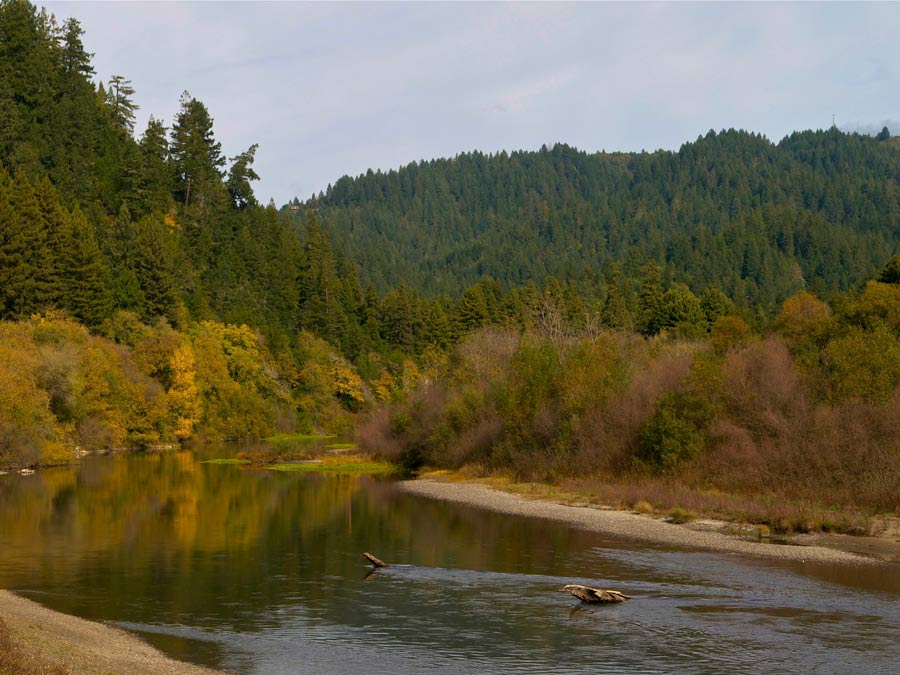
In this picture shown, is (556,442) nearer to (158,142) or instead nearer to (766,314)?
(158,142)

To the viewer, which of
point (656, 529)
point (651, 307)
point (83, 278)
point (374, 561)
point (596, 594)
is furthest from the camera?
point (651, 307)

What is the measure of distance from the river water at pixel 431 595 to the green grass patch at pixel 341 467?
102 feet

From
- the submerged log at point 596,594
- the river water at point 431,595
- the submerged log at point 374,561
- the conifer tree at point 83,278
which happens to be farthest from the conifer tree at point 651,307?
the submerged log at point 596,594

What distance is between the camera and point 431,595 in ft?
112

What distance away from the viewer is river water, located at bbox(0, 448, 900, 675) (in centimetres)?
2670

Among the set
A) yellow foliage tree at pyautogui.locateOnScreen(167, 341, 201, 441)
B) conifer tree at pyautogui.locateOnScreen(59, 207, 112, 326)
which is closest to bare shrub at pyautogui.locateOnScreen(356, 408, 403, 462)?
yellow foliage tree at pyautogui.locateOnScreen(167, 341, 201, 441)

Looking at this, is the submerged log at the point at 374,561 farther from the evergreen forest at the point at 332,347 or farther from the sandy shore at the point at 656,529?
the evergreen forest at the point at 332,347

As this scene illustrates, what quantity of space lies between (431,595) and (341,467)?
5436 cm

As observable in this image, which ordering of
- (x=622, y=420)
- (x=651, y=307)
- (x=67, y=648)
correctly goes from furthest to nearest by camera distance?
(x=651, y=307), (x=622, y=420), (x=67, y=648)

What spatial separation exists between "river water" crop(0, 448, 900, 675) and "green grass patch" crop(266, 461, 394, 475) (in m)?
31.0

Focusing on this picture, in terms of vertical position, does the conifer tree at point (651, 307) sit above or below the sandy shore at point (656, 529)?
above

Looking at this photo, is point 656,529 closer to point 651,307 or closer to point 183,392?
point 183,392

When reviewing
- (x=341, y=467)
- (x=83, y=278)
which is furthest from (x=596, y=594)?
(x=83, y=278)

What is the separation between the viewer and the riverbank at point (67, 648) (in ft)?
68.0
